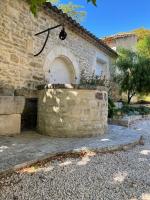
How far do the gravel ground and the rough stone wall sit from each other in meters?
2.78

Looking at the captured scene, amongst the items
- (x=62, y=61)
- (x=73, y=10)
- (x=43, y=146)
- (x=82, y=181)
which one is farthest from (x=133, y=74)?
(x=82, y=181)

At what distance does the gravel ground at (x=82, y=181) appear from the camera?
8.75 feet

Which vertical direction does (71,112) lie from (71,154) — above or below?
above

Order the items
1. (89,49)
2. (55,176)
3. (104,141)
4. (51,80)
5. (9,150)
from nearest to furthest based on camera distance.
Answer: (55,176) < (9,150) < (104,141) < (51,80) < (89,49)

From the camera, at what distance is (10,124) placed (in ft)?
17.7

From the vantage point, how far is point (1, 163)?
332cm

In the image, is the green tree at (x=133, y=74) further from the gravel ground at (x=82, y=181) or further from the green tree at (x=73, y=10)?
the gravel ground at (x=82, y=181)

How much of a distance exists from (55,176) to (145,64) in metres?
10.6

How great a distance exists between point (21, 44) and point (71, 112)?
218 cm

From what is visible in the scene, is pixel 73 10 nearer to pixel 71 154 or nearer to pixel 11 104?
pixel 11 104

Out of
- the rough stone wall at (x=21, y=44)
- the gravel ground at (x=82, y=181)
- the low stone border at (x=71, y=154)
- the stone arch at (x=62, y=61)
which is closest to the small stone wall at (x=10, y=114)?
the rough stone wall at (x=21, y=44)

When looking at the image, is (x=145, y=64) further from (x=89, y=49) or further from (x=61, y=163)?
(x=61, y=163)

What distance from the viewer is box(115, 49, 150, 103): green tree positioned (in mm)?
12312

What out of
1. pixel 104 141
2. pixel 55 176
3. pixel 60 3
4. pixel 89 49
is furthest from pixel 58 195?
pixel 60 3
